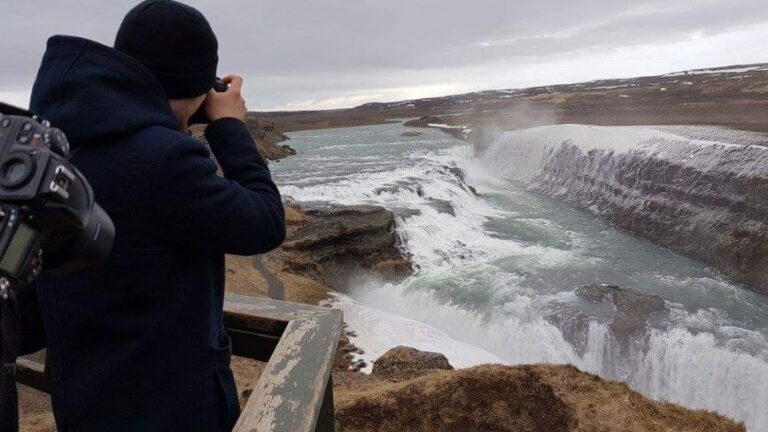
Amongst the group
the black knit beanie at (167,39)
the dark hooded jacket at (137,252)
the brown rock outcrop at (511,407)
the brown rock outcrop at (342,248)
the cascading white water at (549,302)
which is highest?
the black knit beanie at (167,39)

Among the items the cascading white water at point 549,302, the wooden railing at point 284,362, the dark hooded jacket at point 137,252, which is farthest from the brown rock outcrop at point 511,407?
the cascading white water at point 549,302

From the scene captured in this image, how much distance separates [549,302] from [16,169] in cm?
1138

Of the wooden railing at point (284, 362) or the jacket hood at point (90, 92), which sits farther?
the wooden railing at point (284, 362)

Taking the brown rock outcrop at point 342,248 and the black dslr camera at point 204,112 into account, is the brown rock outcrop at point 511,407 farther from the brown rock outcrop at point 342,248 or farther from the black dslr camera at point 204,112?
the brown rock outcrop at point 342,248

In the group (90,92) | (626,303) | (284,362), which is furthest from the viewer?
(626,303)

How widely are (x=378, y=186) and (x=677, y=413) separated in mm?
14775

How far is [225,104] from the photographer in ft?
5.47

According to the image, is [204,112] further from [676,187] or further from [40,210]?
[676,187]

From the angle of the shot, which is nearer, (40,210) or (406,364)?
Answer: (40,210)

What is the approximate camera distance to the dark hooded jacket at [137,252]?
127 cm

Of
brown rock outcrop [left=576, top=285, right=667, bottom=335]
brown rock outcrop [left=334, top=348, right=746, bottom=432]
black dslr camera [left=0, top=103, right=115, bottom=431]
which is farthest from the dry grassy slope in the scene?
brown rock outcrop [left=576, top=285, right=667, bottom=335]

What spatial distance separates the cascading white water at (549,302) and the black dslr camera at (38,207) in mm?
8196

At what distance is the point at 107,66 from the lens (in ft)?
4.31

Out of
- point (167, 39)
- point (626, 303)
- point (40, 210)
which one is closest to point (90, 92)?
point (167, 39)
